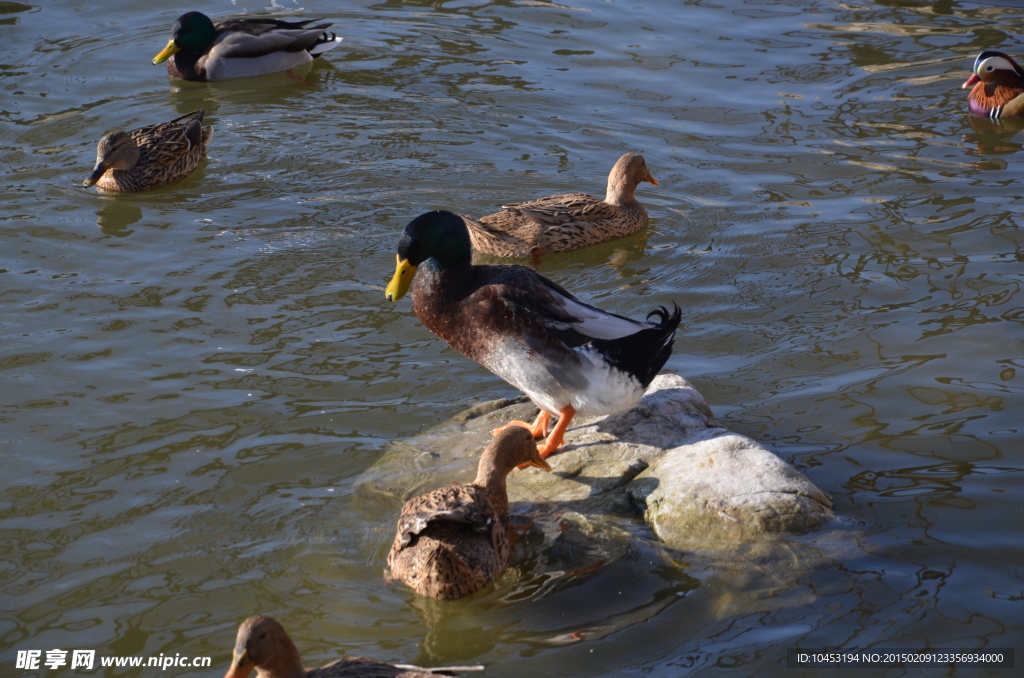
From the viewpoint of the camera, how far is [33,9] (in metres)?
12.7

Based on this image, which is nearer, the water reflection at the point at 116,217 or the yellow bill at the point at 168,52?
the water reflection at the point at 116,217

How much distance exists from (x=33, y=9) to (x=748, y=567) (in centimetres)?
1201

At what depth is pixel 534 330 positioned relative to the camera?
5.34 m

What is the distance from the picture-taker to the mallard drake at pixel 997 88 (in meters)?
10.9

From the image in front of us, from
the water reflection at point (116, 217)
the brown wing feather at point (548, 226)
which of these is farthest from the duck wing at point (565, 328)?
the water reflection at point (116, 217)

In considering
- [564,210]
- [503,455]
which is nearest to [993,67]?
[564,210]

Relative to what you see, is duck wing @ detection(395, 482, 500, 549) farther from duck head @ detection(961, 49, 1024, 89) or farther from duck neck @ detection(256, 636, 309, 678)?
duck head @ detection(961, 49, 1024, 89)

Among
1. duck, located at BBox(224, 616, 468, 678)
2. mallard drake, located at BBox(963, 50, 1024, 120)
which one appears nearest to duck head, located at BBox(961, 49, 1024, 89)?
mallard drake, located at BBox(963, 50, 1024, 120)

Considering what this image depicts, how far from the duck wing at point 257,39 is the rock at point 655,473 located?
739 centimetres

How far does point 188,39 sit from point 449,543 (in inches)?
354

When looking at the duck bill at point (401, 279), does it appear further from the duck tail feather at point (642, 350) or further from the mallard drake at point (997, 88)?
the mallard drake at point (997, 88)

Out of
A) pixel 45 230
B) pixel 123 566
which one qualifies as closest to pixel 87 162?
pixel 45 230

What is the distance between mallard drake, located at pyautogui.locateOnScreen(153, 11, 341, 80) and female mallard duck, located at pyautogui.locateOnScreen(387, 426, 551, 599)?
8448mm

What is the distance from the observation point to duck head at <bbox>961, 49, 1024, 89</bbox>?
1091 cm
